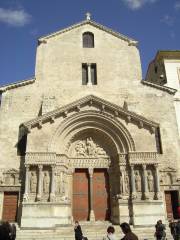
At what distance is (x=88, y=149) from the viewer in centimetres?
1622

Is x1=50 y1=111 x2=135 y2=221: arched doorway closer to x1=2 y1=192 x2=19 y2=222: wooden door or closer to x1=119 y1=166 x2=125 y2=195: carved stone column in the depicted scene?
x1=119 y1=166 x2=125 y2=195: carved stone column

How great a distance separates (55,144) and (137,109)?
5732 millimetres

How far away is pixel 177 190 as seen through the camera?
601 inches

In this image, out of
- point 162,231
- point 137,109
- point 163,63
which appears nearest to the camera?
point 162,231

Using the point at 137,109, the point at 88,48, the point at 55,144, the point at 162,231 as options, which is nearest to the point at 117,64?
the point at 88,48

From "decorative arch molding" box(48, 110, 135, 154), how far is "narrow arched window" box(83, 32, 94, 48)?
256 inches

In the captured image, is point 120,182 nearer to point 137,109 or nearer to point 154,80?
point 137,109

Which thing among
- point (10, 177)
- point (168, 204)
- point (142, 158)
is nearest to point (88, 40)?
point (142, 158)

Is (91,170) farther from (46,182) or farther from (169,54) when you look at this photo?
(169,54)

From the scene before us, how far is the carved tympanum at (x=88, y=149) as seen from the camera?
52.9 ft

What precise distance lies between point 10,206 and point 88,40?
12587 millimetres

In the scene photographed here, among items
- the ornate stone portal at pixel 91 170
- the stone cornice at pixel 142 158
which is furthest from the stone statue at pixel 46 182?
the stone cornice at pixel 142 158

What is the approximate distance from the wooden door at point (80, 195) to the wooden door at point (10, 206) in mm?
Answer: 3191

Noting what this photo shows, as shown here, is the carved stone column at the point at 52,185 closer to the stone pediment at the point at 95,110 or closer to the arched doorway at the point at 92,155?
the arched doorway at the point at 92,155
